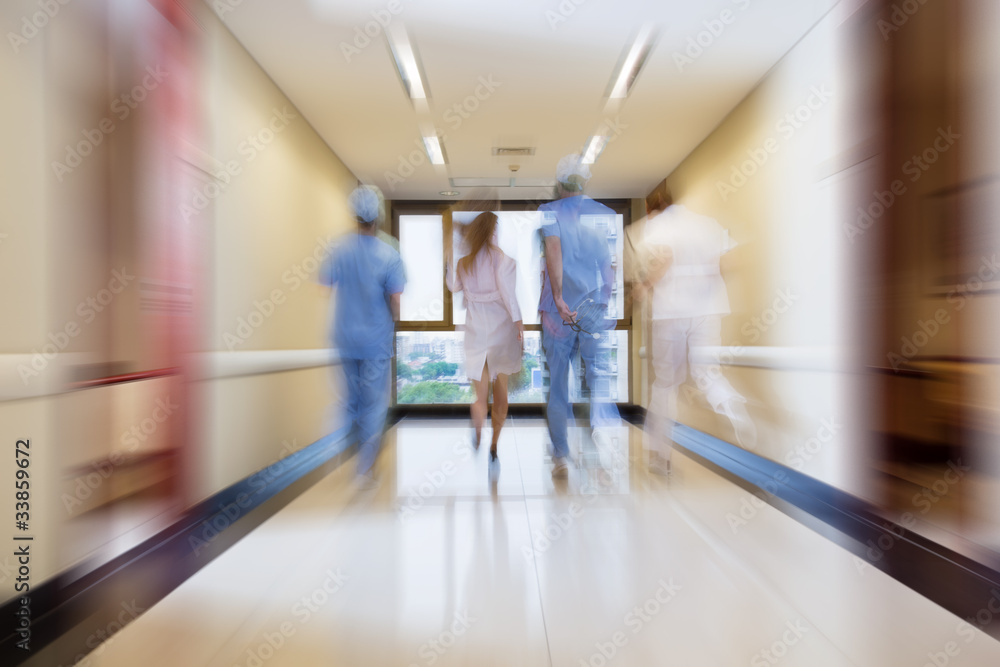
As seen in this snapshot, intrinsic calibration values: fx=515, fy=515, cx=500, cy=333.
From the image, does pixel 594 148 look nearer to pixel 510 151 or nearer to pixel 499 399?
pixel 510 151

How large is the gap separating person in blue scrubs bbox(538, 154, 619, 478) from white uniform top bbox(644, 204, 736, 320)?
0.32 metres

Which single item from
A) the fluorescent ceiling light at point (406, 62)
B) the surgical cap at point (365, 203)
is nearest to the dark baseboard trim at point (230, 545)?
the surgical cap at point (365, 203)

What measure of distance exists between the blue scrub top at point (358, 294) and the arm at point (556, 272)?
94 cm

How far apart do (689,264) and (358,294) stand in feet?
6.13

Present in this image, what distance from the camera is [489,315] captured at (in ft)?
10.5

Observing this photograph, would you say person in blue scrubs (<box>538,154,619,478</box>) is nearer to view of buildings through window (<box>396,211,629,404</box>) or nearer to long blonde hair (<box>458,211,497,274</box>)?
long blonde hair (<box>458,211,497,274</box>)

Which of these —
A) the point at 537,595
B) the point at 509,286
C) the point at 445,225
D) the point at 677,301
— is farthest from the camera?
the point at 445,225

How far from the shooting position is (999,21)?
5.16 feet

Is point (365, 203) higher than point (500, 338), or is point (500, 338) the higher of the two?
point (365, 203)

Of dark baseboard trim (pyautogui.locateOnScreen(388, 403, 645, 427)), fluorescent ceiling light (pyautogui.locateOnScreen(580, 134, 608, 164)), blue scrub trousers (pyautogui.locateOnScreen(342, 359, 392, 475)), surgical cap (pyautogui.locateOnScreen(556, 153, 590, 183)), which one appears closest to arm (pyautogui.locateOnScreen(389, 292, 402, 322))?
blue scrub trousers (pyautogui.locateOnScreen(342, 359, 392, 475))

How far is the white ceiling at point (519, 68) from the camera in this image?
255 centimetres

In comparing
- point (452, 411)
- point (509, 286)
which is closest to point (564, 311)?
point (509, 286)

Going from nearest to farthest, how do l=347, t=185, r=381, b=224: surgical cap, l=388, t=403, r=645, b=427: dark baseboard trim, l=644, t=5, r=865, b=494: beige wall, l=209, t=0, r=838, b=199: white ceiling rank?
l=209, t=0, r=838, b=199: white ceiling
l=644, t=5, r=865, b=494: beige wall
l=347, t=185, r=381, b=224: surgical cap
l=388, t=403, r=645, b=427: dark baseboard trim

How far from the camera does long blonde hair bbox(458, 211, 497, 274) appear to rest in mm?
3127
